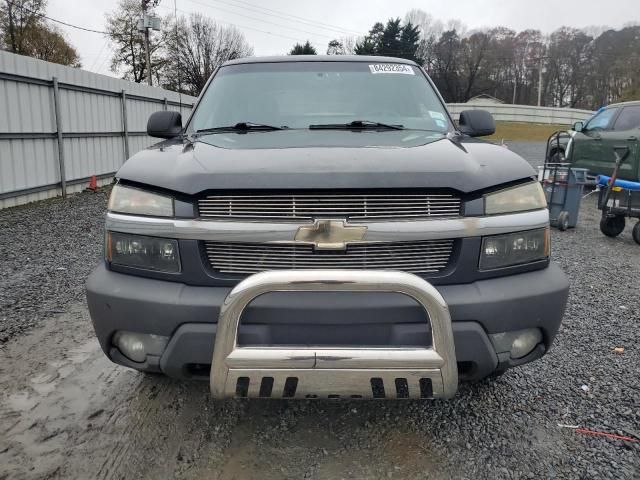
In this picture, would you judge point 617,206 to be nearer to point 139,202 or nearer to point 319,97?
point 319,97

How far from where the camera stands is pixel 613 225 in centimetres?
698

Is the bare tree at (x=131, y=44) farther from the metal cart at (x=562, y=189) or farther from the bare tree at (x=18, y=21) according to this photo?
the metal cart at (x=562, y=189)

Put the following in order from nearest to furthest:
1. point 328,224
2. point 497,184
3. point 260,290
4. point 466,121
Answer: point 260,290
point 328,224
point 497,184
point 466,121

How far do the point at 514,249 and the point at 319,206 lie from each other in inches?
33.2

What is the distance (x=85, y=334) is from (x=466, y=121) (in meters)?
3.02

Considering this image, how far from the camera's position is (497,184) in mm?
2070

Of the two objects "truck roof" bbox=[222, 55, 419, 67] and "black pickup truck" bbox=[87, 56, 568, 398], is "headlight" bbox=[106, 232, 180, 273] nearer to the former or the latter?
"black pickup truck" bbox=[87, 56, 568, 398]

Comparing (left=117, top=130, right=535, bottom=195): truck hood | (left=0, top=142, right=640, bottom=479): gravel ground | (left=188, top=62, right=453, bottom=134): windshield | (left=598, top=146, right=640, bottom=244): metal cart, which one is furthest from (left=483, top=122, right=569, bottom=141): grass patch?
(left=117, top=130, right=535, bottom=195): truck hood

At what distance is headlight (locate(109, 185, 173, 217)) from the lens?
2025mm

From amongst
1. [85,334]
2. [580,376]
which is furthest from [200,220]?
[580,376]

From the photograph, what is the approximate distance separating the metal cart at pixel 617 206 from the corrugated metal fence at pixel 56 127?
9.09m

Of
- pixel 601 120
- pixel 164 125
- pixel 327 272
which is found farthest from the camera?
pixel 601 120

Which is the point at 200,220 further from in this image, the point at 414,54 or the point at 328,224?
the point at 414,54

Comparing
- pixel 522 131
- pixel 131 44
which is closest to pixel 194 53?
pixel 131 44
